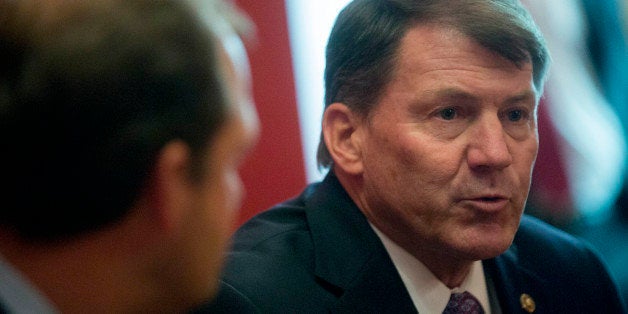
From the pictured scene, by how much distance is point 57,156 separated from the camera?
31.7 inches

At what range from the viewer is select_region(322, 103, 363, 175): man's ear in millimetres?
1823

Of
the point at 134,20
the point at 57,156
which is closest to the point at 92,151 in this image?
the point at 57,156

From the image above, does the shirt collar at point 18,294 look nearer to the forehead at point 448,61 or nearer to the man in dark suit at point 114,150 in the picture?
the man in dark suit at point 114,150

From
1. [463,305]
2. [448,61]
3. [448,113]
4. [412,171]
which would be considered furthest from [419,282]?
[448,61]

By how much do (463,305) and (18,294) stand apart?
1.20 m

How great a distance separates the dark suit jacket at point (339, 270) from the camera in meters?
1.69

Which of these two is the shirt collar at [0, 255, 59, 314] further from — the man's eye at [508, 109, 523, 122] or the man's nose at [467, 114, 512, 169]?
the man's eye at [508, 109, 523, 122]

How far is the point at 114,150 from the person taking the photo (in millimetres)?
816

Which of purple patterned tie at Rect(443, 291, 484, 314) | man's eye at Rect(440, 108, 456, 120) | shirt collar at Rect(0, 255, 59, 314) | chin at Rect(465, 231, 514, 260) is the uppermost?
shirt collar at Rect(0, 255, 59, 314)

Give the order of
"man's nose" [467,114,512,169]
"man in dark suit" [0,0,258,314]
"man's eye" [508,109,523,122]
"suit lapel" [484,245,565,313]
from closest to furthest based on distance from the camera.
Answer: "man in dark suit" [0,0,258,314]
"man's nose" [467,114,512,169]
"man's eye" [508,109,523,122]
"suit lapel" [484,245,565,313]

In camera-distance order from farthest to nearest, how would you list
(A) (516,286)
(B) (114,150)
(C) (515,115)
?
(A) (516,286) < (C) (515,115) < (B) (114,150)

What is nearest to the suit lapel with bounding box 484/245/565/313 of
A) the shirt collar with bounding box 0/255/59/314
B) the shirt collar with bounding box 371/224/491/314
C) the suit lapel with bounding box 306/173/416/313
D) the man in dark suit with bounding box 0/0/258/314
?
the shirt collar with bounding box 371/224/491/314

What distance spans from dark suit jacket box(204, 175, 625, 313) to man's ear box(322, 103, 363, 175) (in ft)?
0.28

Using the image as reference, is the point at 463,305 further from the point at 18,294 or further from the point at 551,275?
the point at 18,294
